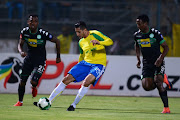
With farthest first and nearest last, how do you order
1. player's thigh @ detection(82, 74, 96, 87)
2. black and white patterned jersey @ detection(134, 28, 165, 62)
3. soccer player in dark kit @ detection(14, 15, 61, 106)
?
soccer player in dark kit @ detection(14, 15, 61, 106) < black and white patterned jersey @ detection(134, 28, 165, 62) < player's thigh @ detection(82, 74, 96, 87)

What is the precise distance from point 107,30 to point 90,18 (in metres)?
2.08

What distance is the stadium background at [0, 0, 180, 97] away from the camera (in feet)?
46.4

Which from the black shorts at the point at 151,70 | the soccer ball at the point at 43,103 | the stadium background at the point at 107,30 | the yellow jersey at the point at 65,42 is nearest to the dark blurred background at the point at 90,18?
the stadium background at the point at 107,30

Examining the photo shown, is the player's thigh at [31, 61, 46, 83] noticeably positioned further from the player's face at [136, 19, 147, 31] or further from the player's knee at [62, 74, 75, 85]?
the player's face at [136, 19, 147, 31]

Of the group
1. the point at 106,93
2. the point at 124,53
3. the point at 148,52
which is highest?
the point at 148,52

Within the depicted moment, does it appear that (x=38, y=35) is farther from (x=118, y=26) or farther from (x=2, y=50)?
(x=118, y=26)

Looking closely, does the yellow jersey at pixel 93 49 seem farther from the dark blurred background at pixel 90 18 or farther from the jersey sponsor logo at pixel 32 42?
the dark blurred background at pixel 90 18

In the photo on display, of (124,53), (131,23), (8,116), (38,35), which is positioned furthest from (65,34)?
(8,116)

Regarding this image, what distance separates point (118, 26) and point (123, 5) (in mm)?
937

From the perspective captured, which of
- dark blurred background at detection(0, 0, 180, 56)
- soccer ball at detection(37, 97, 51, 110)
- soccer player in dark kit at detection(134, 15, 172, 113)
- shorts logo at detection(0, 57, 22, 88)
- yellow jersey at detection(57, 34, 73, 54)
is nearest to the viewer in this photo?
soccer ball at detection(37, 97, 51, 110)

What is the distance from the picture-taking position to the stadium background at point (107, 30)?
14133mm

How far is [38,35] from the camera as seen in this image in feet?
32.5

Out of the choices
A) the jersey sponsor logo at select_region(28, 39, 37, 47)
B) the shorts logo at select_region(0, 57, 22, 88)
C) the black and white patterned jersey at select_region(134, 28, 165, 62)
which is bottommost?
the shorts logo at select_region(0, 57, 22, 88)

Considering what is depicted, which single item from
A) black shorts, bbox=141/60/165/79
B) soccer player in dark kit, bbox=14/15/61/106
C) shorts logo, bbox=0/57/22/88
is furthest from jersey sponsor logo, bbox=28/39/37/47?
shorts logo, bbox=0/57/22/88
